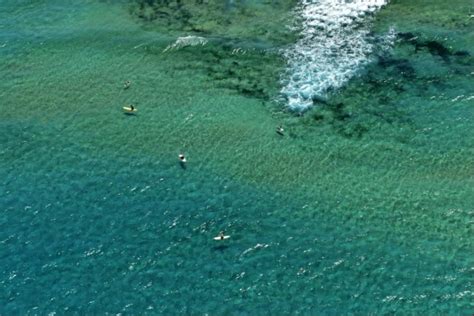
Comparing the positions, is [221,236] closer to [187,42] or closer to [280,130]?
[280,130]

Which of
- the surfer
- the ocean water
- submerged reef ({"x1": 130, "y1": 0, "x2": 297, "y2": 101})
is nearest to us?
the ocean water

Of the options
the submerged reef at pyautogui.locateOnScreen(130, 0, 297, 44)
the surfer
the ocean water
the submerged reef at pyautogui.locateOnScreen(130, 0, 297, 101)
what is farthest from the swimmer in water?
the submerged reef at pyautogui.locateOnScreen(130, 0, 297, 44)

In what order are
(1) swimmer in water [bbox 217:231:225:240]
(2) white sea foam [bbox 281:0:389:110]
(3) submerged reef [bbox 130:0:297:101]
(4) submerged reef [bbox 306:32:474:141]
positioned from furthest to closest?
(3) submerged reef [bbox 130:0:297:101]
(2) white sea foam [bbox 281:0:389:110]
(4) submerged reef [bbox 306:32:474:141]
(1) swimmer in water [bbox 217:231:225:240]

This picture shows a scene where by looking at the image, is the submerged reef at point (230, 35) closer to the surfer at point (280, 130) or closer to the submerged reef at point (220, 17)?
the submerged reef at point (220, 17)

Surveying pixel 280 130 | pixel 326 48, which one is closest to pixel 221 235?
pixel 280 130

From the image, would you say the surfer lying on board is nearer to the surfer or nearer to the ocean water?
the ocean water

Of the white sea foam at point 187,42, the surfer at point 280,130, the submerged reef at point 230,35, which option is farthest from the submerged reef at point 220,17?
the surfer at point 280,130

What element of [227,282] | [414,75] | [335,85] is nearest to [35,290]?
[227,282]
